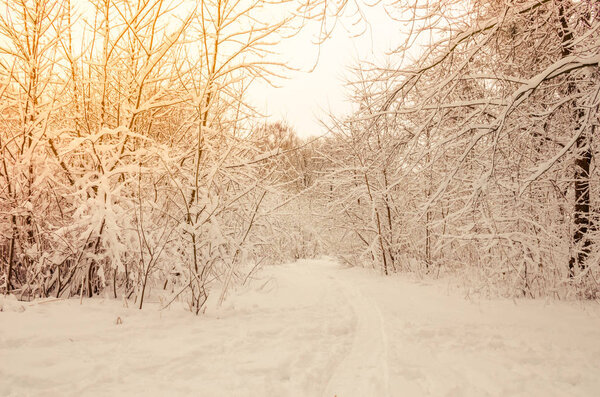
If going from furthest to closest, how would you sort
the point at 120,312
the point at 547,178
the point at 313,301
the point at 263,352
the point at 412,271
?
the point at 412,271 → the point at 313,301 → the point at 547,178 → the point at 120,312 → the point at 263,352

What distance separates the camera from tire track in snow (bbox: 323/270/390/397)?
2807mm

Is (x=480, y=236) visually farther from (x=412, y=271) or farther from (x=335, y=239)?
(x=335, y=239)

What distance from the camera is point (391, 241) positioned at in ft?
38.7

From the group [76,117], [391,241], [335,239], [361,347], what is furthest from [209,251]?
[335,239]

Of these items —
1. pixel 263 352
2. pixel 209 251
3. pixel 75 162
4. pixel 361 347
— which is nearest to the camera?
pixel 263 352

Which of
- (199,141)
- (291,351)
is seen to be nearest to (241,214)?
(199,141)

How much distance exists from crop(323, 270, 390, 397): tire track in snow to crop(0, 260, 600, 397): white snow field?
0.01 meters

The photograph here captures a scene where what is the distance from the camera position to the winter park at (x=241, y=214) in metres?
3.08

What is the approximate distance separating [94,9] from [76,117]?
1506 millimetres

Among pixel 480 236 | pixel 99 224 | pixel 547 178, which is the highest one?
pixel 547 178

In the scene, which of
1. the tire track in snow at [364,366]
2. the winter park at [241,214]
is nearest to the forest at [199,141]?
the winter park at [241,214]

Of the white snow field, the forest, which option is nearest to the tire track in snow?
the white snow field

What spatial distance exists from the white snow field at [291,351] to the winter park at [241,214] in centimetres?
2

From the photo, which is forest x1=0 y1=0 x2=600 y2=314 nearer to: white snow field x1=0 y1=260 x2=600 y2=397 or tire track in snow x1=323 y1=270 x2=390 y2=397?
white snow field x1=0 y1=260 x2=600 y2=397
